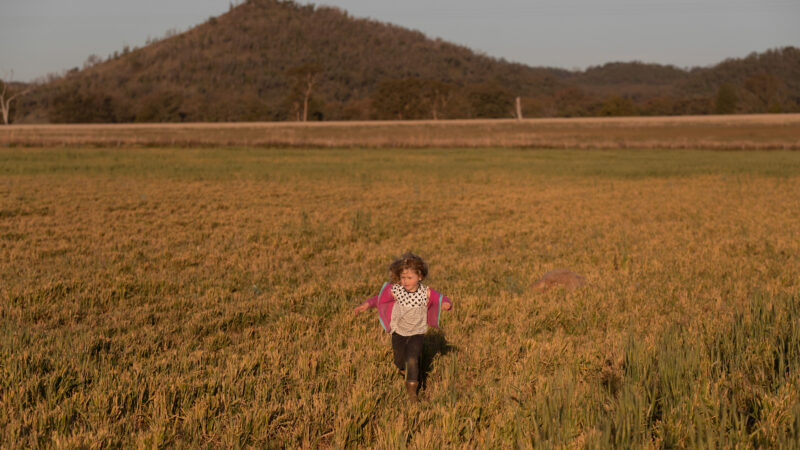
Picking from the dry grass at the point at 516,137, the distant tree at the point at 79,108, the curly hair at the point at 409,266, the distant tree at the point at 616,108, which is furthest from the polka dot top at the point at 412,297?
the distant tree at the point at 79,108

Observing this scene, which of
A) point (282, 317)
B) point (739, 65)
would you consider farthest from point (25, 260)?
point (739, 65)

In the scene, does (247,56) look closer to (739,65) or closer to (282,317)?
(739,65)

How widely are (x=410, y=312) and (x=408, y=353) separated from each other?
33 cm

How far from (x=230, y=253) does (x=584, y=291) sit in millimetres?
6091

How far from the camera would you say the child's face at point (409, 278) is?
13.0 feet

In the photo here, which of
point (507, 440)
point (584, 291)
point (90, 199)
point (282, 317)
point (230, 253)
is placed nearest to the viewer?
point (507, 440)

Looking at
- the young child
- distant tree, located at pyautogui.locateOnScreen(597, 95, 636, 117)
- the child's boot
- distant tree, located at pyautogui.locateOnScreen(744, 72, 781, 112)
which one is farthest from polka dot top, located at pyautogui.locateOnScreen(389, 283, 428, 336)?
distant tree, located at pyautogui.locateOnScreen(744, 72, 781, 112)

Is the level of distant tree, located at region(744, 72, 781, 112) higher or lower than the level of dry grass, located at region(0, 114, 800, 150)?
higher

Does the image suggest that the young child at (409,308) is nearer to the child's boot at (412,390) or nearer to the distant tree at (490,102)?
the child's boot at (412,390)

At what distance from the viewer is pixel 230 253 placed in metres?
9.27

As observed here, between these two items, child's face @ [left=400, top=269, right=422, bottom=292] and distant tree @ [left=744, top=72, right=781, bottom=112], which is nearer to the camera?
child's face @ [left=400, top=269, right=422, bottom=292]

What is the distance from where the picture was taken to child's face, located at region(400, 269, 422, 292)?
3967 mm

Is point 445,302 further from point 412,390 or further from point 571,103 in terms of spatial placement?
point 571,103

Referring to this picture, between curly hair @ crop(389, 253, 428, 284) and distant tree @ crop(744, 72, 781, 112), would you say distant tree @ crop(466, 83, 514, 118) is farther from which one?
curly hair @ crop(389, 253, 428, 284)
